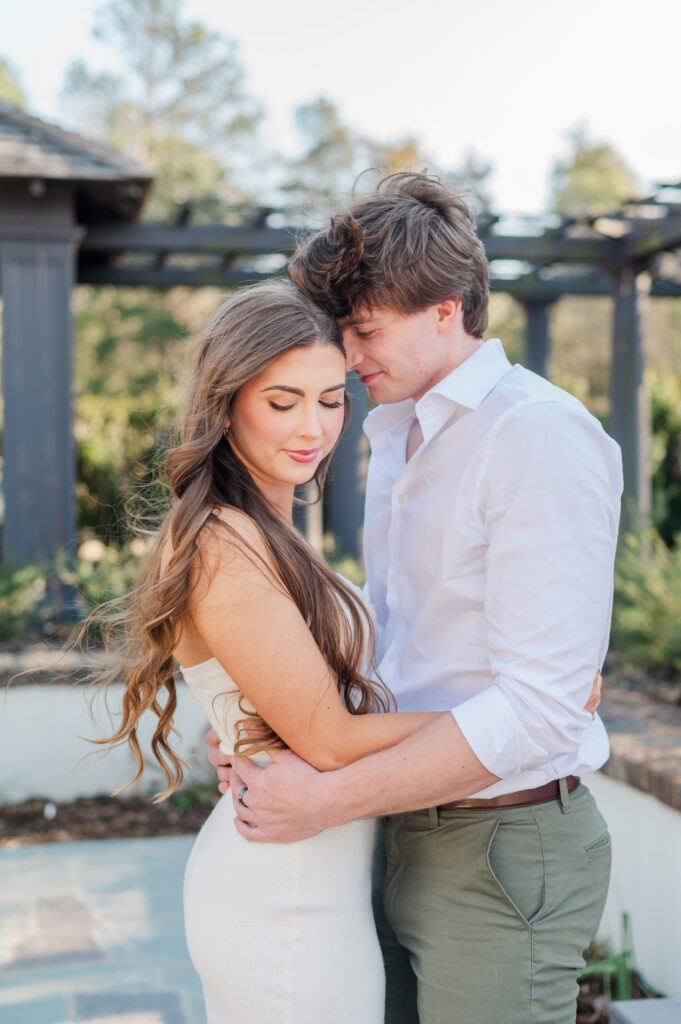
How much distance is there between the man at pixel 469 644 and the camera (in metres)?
1.56

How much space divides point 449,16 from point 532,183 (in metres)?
11.9

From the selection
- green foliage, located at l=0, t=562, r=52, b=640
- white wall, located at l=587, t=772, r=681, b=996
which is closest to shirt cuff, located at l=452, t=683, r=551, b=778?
white wall, located at l=587, t=772, r=681, b=996

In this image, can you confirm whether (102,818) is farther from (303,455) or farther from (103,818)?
(303,455)

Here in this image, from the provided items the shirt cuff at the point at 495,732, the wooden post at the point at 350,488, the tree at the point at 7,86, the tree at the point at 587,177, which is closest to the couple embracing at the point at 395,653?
the shirt cuff at the point at 495,732

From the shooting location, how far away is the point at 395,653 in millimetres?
1913

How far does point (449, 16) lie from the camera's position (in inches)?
886

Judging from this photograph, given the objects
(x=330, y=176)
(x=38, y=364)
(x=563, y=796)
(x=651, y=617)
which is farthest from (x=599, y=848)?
(x=330, y=176)

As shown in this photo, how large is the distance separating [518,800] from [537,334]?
8203 millimetres

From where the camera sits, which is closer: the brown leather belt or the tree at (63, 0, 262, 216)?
the brown leather belt

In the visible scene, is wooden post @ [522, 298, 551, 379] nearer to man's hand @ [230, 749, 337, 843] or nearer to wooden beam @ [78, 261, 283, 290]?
wooden beam @ [78, 261, 283, 290]

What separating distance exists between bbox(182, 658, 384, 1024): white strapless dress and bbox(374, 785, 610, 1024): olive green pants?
108mm

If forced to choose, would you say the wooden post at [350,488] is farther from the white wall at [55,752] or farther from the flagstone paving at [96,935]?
the flagstone paving at [96,935]

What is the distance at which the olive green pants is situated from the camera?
5.51ft

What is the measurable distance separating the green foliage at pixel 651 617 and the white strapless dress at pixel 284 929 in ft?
10.7
